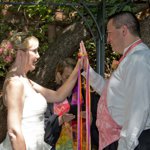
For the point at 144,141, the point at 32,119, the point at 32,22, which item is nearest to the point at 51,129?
the point at 32,119

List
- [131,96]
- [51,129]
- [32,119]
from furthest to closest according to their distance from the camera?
[51,129] < [32,119] < [131,96]

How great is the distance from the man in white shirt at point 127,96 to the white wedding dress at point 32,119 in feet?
1.73

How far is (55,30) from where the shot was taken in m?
7.22

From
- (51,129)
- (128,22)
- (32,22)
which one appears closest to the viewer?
(128,22)

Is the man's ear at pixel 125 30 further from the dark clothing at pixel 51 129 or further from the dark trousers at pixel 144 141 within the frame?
the dark clothing at pixel 51 129

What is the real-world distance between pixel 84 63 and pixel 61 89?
0.38 meters

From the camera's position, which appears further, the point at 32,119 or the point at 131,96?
the point at 32,119

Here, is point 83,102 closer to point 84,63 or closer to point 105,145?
point 84,63

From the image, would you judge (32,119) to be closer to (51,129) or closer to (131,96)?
(51,129)

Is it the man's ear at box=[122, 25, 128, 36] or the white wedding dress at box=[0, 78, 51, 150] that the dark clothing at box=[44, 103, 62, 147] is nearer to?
the white wedding dress at box=[0, 78, 51, 150]

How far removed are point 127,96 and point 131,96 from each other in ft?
0.19

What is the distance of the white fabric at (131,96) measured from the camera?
8.46 feet

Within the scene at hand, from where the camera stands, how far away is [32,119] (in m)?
3.25

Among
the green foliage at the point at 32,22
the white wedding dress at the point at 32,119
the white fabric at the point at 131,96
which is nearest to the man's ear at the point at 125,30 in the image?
the white fabric at the point at 131,96
